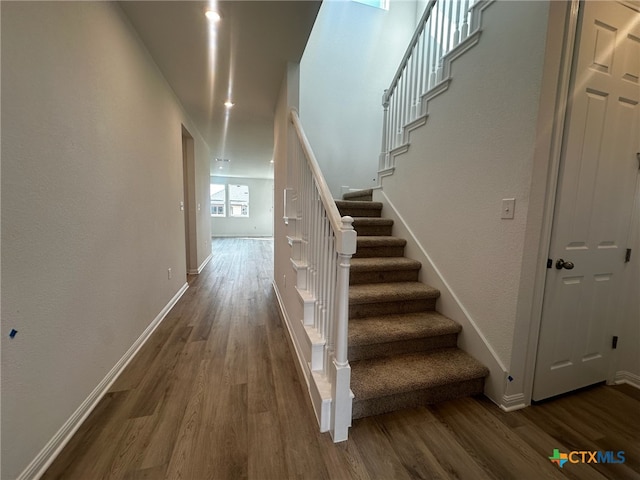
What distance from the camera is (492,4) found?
5.30ft

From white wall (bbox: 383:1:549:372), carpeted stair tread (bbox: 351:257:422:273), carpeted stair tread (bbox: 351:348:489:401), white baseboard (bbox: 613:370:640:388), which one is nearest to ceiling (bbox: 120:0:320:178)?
white wall (bbox: 383:1:549:372)

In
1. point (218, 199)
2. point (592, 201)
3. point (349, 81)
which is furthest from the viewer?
point (218, 199)

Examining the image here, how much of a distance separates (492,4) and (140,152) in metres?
2.67

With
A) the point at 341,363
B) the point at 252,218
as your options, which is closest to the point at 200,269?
the point at 341,363

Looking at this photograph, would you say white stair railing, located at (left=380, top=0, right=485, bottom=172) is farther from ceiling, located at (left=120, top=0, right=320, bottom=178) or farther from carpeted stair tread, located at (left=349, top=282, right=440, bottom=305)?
carpeted stair tread, located at (left=349, top=282, right=440, bottom=305)

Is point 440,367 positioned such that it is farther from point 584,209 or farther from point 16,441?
point 16,441

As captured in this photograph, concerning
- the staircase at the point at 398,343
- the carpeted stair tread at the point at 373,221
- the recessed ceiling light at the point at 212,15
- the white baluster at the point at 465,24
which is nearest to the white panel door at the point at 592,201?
the staircase at the point at 398,343

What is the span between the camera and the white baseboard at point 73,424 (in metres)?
1.11

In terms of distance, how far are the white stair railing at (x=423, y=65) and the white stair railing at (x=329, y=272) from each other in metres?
1.13

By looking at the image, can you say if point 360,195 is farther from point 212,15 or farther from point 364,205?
point 212,15

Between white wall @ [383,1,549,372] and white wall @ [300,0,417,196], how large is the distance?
1.90 metres

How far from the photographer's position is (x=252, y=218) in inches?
442

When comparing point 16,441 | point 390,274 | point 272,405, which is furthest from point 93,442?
point 390,274

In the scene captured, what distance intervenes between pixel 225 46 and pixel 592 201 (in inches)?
109
